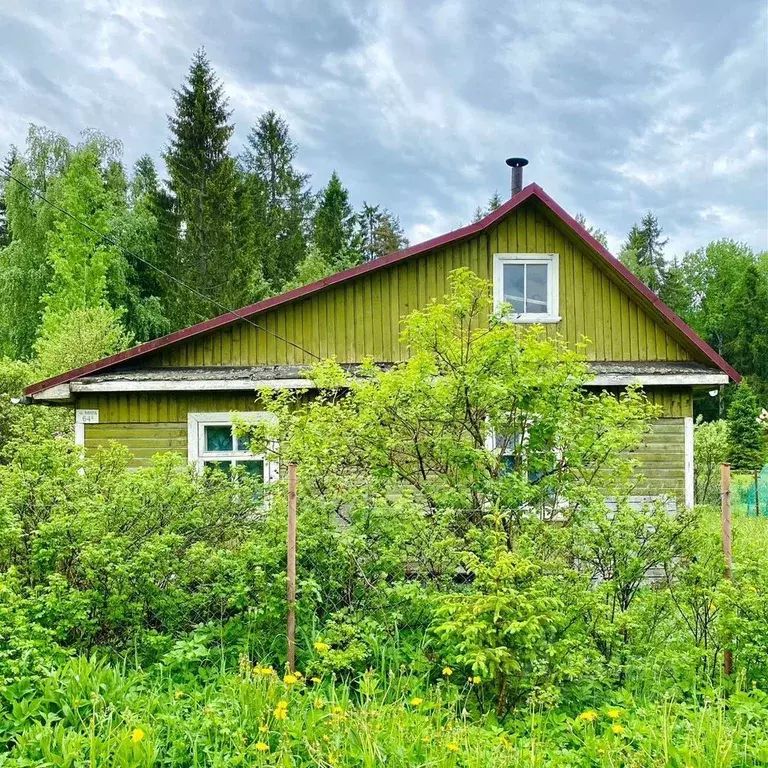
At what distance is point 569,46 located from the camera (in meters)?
20.1

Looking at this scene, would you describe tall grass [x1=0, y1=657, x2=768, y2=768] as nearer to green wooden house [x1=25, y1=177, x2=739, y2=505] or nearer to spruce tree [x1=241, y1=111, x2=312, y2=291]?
green wooden house [x1=25, y1=177, x2=739, y2=505]

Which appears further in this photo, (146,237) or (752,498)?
(146,237)

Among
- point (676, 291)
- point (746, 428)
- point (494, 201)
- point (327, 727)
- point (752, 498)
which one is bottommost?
point (752, 498)

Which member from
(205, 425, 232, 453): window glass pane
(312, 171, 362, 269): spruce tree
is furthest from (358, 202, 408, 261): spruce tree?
(205, 425, 232, 453): window glass pane

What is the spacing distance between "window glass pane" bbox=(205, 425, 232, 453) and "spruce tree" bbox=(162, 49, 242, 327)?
19.0 meters

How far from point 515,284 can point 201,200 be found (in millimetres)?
22791

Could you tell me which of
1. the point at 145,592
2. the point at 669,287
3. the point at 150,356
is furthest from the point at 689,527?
the point at 669,287

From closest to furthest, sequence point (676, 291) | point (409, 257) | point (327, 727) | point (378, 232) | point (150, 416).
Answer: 1. point (327, 727)
2. point (150, 416)
3. point (409, 257)
4. point (378, 232)
5. point (676, 291)

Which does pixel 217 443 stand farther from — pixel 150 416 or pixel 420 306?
pixel 420 306

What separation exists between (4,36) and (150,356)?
1077 cm

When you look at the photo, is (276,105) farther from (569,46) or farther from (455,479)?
(455,479)

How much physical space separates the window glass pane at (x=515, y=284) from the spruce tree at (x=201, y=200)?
1947 centimetres

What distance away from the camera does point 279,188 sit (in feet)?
136

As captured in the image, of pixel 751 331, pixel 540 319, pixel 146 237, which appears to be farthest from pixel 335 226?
pixel 540 319
